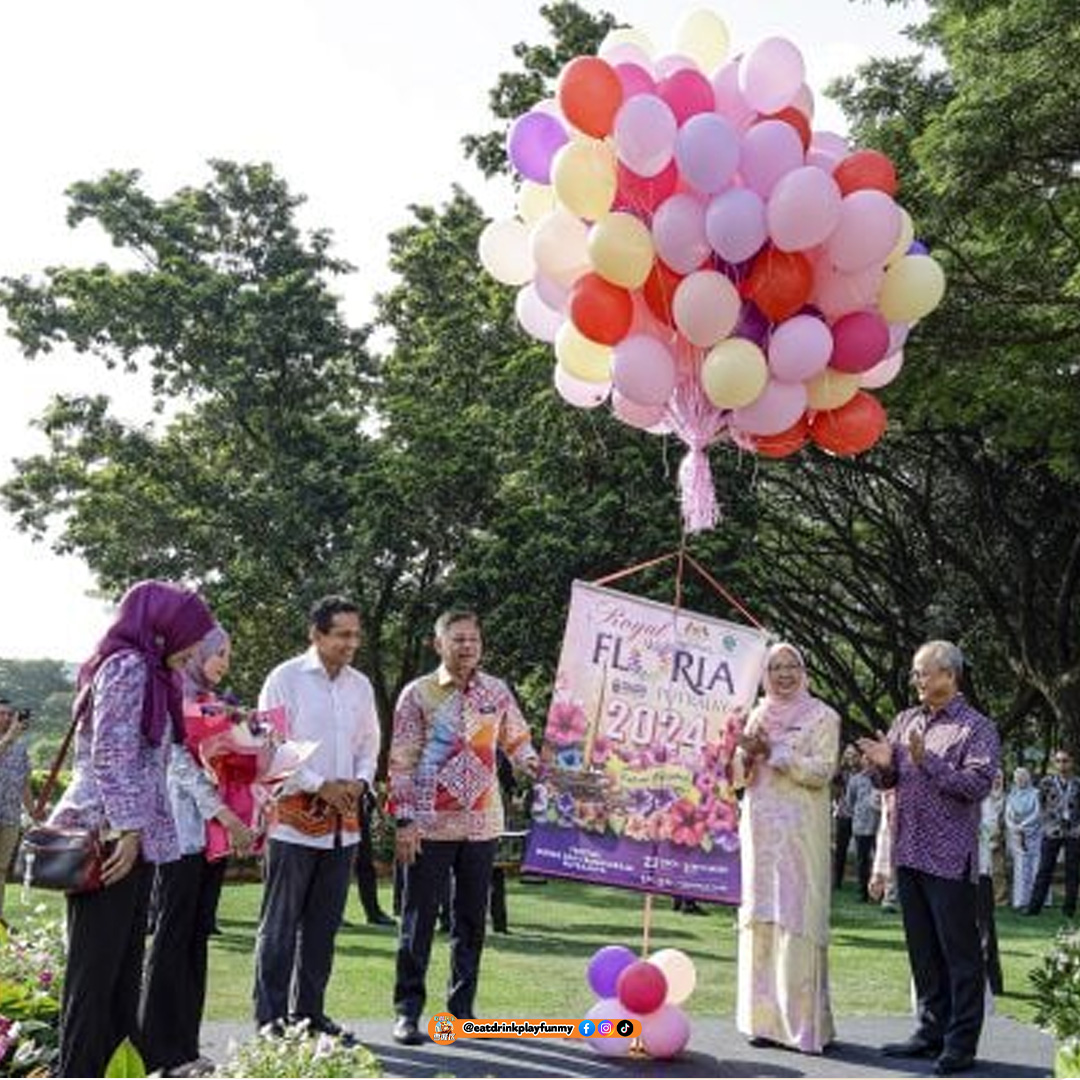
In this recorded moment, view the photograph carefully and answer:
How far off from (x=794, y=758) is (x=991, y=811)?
417 centimetres

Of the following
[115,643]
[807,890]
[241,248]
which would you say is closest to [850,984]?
[807,890]

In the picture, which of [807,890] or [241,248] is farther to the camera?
[241,248]

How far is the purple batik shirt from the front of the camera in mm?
6703

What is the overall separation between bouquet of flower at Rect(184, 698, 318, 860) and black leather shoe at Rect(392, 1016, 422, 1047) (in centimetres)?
132

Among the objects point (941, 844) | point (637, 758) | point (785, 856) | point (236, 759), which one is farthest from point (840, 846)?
point (236, 759)

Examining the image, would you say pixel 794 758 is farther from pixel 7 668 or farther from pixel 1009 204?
pixel 7 668

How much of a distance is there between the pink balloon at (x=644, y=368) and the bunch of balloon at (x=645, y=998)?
2.41 metres

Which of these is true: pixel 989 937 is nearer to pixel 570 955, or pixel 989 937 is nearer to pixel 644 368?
pixel 570 955

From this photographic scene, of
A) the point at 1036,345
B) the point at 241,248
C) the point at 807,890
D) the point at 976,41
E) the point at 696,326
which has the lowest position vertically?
the point at 807,890

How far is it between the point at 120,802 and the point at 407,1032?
8.09 ft

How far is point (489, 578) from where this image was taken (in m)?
20.7

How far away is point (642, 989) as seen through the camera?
22.0 feet

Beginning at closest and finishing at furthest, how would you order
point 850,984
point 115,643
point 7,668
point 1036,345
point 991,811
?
point 115,643 → point 850,984 → point 991,811 → point 1036,345 → point 7,668

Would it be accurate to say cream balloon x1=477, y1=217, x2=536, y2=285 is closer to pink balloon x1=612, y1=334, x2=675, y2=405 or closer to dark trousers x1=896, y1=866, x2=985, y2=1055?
pink balloon x1=612, y1=334, x2=675, y2=405
